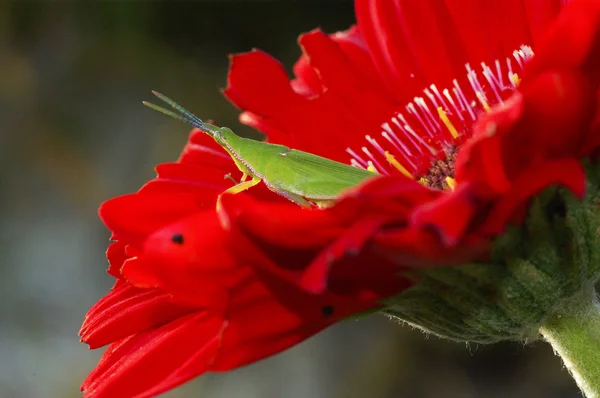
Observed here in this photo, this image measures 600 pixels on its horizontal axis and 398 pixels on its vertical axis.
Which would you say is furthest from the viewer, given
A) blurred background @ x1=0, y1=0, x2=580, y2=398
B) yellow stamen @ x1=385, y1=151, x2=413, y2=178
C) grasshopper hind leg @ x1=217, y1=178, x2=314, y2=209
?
blurred background @ x1=0, y1=0, x2=580, y2=398

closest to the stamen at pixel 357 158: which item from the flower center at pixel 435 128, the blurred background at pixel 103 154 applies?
the flower center at pixel 435 128

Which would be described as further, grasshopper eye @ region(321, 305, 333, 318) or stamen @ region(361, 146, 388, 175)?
stamen @ region(361, 146, 388, 175)

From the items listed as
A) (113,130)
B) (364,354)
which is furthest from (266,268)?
(113,130)

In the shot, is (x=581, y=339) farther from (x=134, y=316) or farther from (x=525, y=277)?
(x=134, y=316)

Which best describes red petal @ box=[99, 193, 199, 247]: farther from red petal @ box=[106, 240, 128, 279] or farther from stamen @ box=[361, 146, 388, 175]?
stamen @ box=[361, 146, 388, 175]

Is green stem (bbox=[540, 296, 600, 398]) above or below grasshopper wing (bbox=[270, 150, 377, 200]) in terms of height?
below

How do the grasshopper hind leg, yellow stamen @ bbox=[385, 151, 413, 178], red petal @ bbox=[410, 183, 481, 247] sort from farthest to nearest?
yellow stamen @ bbox=[385, 151, 413, 178] → the grasshopper hind leg → red petal @ bbox=[410, 183, 481, 247]

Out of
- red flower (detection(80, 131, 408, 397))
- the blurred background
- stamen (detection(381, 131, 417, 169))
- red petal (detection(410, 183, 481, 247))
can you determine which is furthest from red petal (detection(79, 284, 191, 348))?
the blurred background

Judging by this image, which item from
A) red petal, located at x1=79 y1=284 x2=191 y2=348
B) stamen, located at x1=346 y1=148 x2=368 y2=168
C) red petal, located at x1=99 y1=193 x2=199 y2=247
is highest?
red petal, located at x1=99 y1=193 x2=199 y2=247

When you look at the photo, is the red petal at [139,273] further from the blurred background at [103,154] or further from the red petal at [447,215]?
the blurred background at [103,154]
